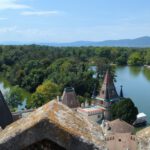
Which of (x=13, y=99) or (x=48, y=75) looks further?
(x=48, y=75)

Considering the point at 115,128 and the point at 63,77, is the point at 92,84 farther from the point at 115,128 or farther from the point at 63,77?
the point at 115,128

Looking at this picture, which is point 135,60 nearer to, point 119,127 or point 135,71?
point 135,71

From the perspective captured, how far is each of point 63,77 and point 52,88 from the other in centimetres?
871

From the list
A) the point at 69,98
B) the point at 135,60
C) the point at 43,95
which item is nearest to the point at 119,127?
the point at 69,98

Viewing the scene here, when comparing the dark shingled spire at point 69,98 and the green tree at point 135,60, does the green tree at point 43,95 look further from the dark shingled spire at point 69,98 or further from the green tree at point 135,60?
the green tree at point 135,60

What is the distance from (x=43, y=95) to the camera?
40.8 metres

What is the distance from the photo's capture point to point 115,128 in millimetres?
23641

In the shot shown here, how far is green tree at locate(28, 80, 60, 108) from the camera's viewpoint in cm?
3881

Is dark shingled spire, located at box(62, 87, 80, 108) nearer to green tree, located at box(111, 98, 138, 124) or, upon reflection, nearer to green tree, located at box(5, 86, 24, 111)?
green tree, located at box(111, 98, 138, 124)

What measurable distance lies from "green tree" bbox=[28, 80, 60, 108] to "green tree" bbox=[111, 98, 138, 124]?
31.7 ft

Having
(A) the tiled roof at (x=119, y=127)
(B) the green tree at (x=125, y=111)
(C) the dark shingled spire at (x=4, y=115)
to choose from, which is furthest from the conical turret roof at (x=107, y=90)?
(C) the dark shingled spire at (x=4, y=115)

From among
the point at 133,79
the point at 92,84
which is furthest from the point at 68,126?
the point at 133,79

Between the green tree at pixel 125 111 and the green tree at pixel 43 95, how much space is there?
31.7ft

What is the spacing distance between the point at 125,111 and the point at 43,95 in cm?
1189
